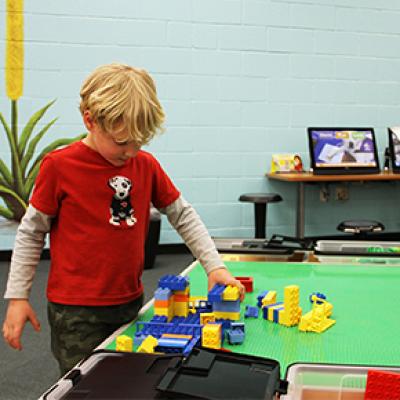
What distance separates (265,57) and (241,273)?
3.40 m

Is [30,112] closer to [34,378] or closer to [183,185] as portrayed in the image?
[183,185]

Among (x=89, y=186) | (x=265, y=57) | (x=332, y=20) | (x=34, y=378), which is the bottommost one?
(x=34, y=378)

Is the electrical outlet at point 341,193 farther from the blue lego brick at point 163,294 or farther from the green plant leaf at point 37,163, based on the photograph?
the blue lego brick at point 163,294

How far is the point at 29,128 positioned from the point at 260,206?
185 centimetres

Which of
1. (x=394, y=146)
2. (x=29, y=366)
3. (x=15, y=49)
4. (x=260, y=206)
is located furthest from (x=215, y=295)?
(x=394, y=146)

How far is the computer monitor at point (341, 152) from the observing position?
15.2 feet

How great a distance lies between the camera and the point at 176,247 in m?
4.93

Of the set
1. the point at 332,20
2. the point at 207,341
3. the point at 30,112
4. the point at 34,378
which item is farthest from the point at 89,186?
the point at 332,20

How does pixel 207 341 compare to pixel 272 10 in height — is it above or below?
below

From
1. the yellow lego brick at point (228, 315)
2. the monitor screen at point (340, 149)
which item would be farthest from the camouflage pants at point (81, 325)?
the monitor screen at point (340, 149)

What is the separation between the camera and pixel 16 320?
1.27 m

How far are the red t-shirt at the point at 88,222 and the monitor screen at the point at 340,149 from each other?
11.4ft

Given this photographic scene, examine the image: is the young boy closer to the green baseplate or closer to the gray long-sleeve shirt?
the gray long-sleeve shirt

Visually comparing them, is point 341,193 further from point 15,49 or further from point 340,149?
point 15,49
